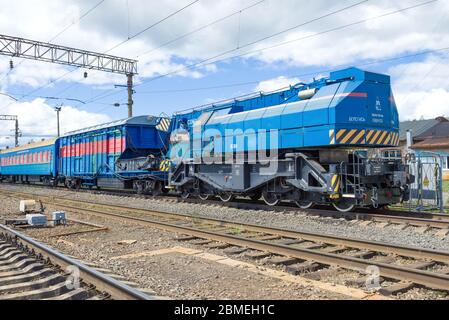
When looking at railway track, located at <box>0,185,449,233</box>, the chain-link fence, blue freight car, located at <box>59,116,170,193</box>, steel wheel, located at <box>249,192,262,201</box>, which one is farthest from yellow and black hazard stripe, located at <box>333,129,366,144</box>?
blue freight car, located at <box>59,116,170,193</box>

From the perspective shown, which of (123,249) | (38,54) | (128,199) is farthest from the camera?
(38,54)

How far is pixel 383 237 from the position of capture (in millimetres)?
8023

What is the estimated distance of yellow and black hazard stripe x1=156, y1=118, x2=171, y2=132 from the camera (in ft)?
60.8

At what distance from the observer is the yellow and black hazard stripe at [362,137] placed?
33.8 ft

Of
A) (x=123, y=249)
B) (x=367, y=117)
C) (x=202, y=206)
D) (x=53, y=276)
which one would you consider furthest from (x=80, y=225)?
(x=367, y=117)

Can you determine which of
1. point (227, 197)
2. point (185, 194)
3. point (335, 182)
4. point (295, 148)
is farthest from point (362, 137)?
point (185, 194)

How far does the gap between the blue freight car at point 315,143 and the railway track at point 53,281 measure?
697 centimetres

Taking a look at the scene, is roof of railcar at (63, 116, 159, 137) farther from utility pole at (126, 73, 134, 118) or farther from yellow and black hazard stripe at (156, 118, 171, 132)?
utility pole at (126, 73, 134, 118)

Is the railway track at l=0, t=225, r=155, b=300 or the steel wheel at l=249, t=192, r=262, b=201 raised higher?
the steel wheel at l=249, t=192, r=262, b=201

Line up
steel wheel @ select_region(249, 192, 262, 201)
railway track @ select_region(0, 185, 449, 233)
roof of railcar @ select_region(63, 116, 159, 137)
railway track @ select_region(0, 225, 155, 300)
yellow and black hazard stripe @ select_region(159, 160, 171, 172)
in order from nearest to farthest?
railway track @ select_region(0, 225, 155, 300), railway track @ select_region(0, 185, 449, 233), steel wheel @ select_region(249, 192, 262, 201), yellow and black hazard stripe @ select_region(159, 160, 171, 172), roof of railcar @ select_region(63, 116, 159, 137)

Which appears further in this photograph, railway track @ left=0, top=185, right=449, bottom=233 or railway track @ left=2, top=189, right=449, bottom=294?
railway track @ left=0, top=185, right=449, bottom=233

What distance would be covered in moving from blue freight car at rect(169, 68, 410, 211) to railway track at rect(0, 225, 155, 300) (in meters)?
6.97
